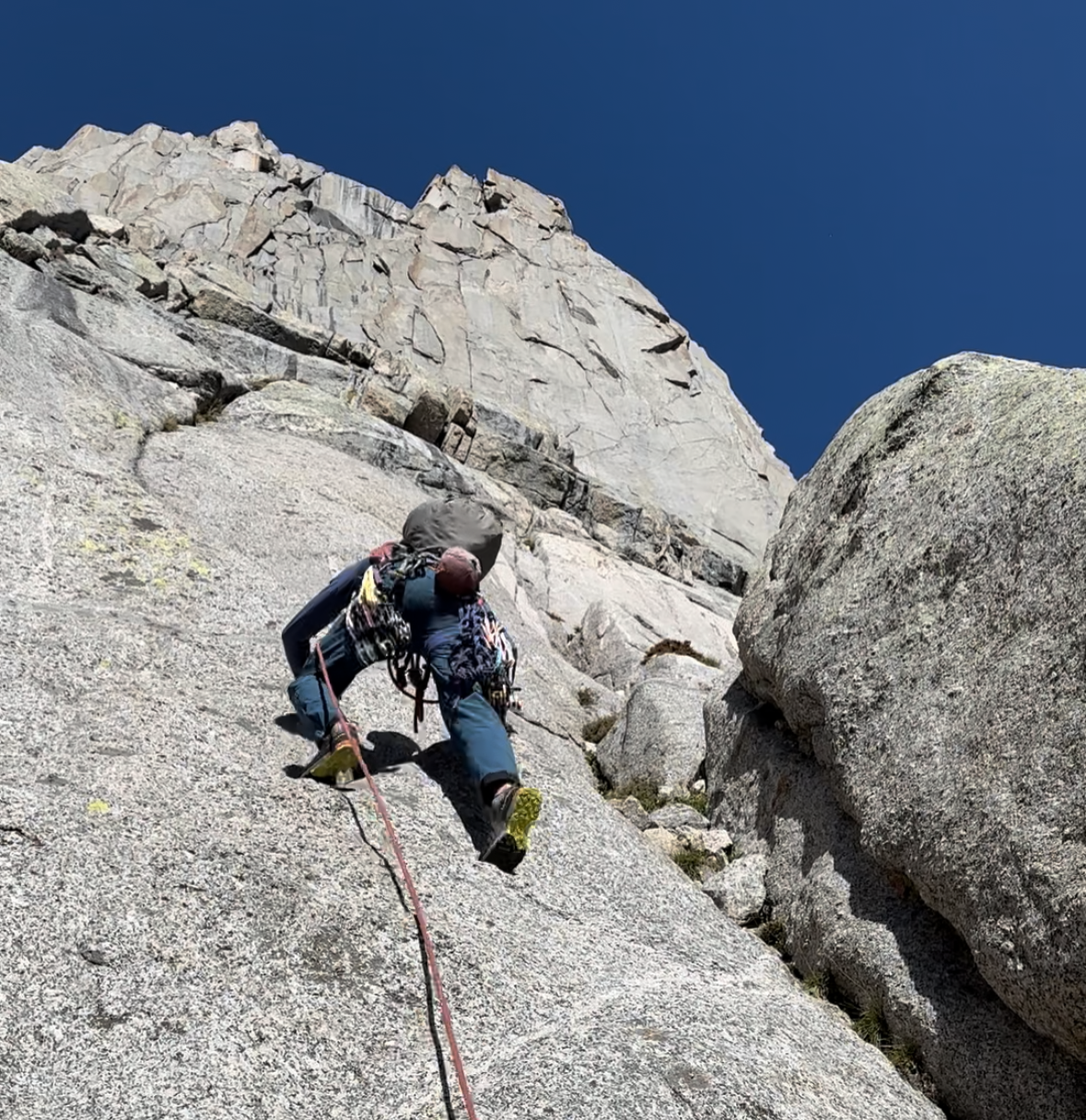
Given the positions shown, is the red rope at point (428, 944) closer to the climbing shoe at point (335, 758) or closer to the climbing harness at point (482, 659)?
the climbing shoe at point (335, 758)

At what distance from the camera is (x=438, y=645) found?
373 inches

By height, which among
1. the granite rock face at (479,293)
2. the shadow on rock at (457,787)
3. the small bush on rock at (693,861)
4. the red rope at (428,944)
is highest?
the granite rock face at (479,293)

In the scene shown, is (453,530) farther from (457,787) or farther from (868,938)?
(868,938)

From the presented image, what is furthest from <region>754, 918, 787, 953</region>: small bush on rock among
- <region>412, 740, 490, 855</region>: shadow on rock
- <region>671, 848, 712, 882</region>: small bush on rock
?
<region>412, 740, 490, 855</region>: shadow on rock

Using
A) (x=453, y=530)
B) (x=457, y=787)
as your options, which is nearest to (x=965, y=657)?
(x=457, y=787)

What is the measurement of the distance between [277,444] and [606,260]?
58.4 metres

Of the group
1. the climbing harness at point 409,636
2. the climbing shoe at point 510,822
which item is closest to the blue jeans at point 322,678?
the climbing harness at point 409,636

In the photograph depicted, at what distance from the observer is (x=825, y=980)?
879cm

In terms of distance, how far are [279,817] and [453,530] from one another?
319 cm

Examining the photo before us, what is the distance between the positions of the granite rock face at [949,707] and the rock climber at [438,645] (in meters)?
2.86

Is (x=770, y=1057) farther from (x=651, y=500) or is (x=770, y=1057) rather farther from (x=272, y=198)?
(x=272, y=198)

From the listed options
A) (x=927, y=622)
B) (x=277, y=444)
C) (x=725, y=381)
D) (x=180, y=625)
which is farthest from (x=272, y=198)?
(x=927, y=622)

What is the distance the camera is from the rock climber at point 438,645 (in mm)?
8703

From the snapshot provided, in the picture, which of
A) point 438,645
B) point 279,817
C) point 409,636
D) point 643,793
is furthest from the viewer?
point 643,793
